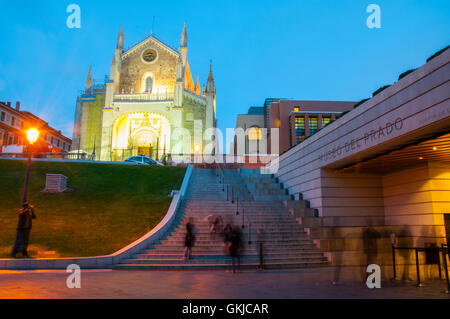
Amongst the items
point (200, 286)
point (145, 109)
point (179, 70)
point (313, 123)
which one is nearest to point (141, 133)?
point (145, 109)

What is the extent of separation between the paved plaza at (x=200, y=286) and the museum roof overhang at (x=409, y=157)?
13.8 feet

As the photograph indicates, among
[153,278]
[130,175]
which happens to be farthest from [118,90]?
[153,278]

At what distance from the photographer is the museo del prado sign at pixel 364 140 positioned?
1001 cm

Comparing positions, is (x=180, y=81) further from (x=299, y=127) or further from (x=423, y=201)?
(x=423, y=201)

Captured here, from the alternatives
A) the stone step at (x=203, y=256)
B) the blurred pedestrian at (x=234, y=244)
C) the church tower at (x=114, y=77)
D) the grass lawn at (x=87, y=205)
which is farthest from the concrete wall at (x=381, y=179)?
the church tower at (x=114, y=77)

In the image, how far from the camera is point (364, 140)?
11.5 meters

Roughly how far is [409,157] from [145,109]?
37013 millimetres

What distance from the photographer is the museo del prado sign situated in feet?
32.9

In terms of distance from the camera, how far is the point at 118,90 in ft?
155

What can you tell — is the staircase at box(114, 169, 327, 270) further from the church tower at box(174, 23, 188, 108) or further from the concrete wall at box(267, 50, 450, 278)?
the church tower at box(174, 23, 188, 108)

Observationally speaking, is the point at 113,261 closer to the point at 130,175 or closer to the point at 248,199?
the point at 248,199

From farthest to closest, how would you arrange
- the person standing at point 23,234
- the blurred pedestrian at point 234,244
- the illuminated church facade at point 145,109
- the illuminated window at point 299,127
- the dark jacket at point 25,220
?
the illuminated window at point 299,127 < the illuminated church facade at point 145,109 < the dark jacket at point 25,220 < the person standing at point 23,234 < the blurred pedestrian at point 234,244

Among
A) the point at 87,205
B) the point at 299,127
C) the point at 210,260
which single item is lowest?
the point at 210,260

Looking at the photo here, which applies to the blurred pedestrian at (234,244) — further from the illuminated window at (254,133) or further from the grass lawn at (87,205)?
the illuminated window at (254,133)
